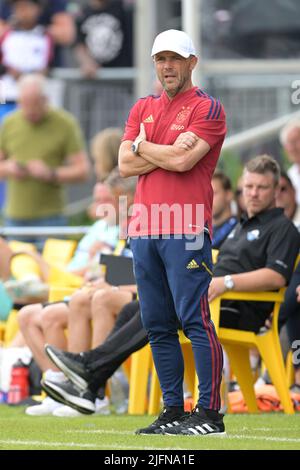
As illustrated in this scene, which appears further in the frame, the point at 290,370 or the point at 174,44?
the point at 290,370

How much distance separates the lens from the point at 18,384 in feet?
33.0

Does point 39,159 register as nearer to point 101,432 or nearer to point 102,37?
point 102,37

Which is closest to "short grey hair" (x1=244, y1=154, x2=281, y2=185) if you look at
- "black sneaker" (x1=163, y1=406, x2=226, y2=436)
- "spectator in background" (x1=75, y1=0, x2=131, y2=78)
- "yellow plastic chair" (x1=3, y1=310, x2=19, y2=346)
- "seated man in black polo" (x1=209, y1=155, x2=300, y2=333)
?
"seated man in black polo" (x1=209, y1=155, x2=300, y2=333)

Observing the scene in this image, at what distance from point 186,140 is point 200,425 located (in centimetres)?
143

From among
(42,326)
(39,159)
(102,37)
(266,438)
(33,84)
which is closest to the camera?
(266,438)

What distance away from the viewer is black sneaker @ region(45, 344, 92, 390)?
8.43 meters

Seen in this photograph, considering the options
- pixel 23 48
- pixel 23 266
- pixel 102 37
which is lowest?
pixel 23 266

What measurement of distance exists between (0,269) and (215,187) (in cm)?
187

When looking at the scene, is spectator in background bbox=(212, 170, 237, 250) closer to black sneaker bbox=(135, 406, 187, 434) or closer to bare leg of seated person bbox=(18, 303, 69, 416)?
bare leg of seated person bbox=(18, 303, 69, 416)

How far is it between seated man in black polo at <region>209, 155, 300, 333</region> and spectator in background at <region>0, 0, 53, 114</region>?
5.46 meters

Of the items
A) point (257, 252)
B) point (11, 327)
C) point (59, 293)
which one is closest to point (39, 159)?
point (11, 327)

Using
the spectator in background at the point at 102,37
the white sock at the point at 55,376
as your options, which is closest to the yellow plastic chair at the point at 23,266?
the white sock at the point at 55,376

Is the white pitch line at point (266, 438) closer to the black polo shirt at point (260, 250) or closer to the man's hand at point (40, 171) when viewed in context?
the black polo shirt at point (260, 250)

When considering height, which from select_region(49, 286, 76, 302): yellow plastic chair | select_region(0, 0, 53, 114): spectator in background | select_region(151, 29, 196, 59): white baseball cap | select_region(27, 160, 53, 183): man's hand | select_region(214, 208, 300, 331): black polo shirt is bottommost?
select_region(49, 286, 76, 302): yellow plastic chair
